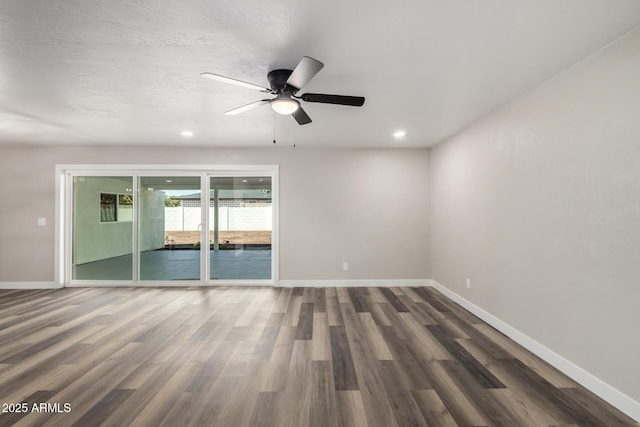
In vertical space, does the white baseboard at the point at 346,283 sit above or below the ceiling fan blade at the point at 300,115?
below

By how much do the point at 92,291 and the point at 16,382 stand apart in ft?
9.40

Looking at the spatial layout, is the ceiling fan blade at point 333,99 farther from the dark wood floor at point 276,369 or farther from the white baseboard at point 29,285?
the white baseboard at point 29,285

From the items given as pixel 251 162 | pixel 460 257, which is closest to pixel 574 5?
pixel 460 257

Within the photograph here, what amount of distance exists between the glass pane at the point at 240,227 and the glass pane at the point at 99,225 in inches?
57.3

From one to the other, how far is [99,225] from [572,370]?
6.41m

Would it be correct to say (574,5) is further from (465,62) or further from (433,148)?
(433,148)

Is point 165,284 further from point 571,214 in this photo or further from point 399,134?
point 571,214

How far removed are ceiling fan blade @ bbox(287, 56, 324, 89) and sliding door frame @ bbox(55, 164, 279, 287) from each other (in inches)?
116

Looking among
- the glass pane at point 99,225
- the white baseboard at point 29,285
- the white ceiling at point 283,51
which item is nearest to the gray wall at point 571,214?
the white ceiling at point 283,51

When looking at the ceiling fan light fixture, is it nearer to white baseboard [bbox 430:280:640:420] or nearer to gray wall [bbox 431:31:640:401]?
gray wall [bbox 431:31:640:401]

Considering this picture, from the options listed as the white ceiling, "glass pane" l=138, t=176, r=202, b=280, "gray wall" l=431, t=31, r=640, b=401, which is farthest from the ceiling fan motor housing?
"glass pane" l=138, t=176, r=202, b=280

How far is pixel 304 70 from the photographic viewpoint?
1.86 meters

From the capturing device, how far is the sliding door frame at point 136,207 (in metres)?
4.81

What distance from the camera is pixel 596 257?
2021 mm
